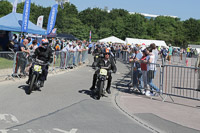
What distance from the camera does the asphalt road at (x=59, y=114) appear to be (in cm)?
599

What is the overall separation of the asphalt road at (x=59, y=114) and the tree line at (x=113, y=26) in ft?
271

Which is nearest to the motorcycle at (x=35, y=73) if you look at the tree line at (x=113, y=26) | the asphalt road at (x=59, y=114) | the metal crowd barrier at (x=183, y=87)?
the asphalt road at (x=59, y=114)

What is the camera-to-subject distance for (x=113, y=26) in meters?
104

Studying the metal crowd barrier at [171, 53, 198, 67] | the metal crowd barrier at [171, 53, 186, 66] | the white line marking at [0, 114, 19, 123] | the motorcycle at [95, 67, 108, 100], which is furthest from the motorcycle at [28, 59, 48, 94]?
the metal crowd barrier at [171, 53, 186, 66]

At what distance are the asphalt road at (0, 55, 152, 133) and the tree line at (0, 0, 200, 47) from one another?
82687 millimetres

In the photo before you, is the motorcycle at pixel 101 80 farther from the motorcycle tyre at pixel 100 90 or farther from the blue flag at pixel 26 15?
the blue flag at pixel 26 15

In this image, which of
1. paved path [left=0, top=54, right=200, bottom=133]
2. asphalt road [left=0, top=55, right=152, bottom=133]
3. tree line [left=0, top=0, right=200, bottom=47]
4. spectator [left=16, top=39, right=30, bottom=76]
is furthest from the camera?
tree line [left=0, top=0, right=200, bottom=47]

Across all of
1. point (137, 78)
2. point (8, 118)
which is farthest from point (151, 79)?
point (8, 118)

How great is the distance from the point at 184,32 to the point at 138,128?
11116 cm

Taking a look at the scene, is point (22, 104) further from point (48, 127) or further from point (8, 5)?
point (8, 5)

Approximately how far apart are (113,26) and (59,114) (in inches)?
3868

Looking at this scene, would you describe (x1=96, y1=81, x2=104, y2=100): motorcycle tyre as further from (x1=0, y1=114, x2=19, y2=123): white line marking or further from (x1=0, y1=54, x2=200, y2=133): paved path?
(x1=0, y1=114, x2=19, y2=123): white line marking

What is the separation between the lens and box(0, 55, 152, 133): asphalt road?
5988mm

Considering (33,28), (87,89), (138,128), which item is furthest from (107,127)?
(33,28)
